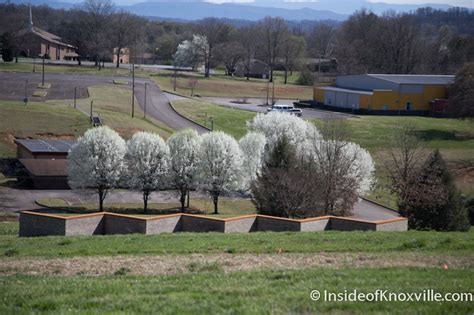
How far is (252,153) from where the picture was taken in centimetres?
4381

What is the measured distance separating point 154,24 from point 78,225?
17900cm

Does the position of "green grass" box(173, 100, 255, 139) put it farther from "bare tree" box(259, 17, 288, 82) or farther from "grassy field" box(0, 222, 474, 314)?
"bare tree" box(259, 17, 288, 82)

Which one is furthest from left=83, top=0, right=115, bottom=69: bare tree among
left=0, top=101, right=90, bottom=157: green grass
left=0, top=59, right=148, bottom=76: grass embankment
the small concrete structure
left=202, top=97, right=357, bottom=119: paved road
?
the small concrete structure

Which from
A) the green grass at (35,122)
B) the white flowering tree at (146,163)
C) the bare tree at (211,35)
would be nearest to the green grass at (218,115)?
the green grass at (35,122)

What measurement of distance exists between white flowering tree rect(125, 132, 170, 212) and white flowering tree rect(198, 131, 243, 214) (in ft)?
7.16

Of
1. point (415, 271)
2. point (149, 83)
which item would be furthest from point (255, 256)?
point (149, 83)

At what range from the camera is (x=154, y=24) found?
197 meters

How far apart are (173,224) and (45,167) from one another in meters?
23.0

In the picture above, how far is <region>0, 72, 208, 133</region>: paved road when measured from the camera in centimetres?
6725

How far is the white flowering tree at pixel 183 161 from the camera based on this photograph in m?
40.5

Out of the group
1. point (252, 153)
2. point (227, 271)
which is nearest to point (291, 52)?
point (252, 153)

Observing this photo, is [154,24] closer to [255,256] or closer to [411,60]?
[411,60]

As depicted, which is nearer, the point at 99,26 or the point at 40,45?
the point at 40,45

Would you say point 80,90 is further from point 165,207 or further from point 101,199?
point 101,199
